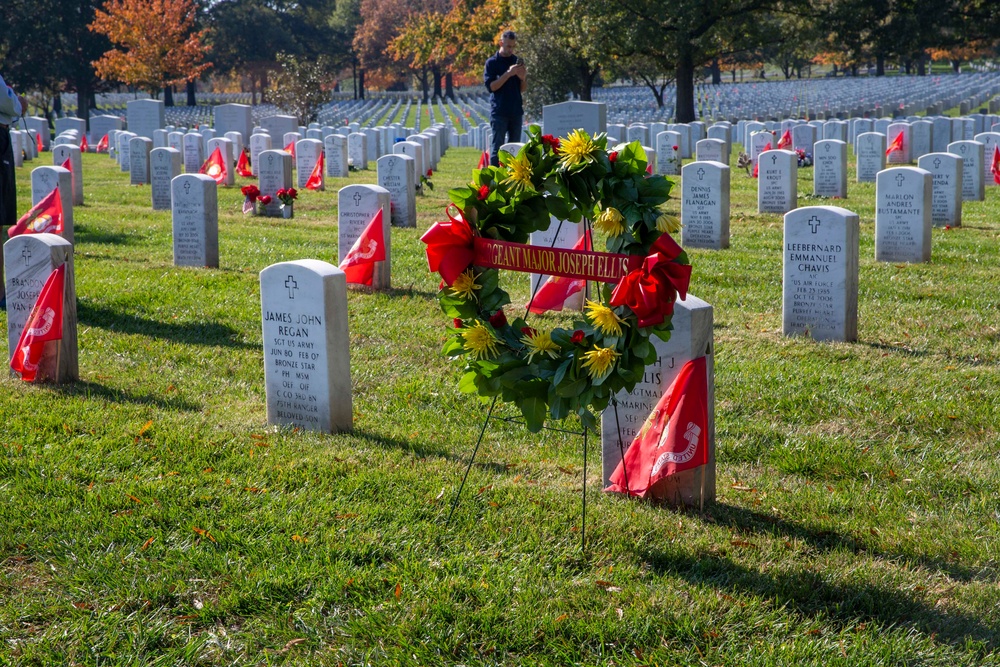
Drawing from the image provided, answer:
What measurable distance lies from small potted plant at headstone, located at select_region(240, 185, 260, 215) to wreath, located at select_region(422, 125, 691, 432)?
415 inches

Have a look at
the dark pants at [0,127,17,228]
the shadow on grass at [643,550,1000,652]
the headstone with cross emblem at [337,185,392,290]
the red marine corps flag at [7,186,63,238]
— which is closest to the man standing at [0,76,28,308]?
the dark pants at [0,127,17,228]

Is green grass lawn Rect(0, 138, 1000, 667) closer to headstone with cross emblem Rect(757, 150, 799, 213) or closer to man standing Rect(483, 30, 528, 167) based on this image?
headstone with cross emblem Rect(757, 150, 799, 213)

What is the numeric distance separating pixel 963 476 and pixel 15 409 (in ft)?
16.2

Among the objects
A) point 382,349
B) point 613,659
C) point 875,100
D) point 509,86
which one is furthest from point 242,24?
point 613,659

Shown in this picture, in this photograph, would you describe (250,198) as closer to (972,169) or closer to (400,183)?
(400,183)

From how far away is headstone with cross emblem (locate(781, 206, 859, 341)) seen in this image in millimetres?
7359

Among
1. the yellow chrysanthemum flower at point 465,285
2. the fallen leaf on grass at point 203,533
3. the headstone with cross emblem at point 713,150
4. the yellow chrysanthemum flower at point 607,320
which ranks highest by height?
the headstone with cross emblem at point 713,150

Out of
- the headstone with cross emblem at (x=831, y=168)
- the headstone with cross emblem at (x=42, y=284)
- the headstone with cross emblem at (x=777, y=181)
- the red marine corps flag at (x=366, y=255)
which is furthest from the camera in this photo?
the headstone with cross emblem at (x=831, y=168)

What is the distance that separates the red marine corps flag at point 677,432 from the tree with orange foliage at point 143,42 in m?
44.6

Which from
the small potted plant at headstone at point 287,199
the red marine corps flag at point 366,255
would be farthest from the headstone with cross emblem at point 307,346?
the small potted plant at headstone at point 287,199

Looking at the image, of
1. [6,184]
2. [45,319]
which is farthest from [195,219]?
[45,319]

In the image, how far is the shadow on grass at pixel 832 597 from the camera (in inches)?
137

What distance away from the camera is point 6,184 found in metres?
7.90

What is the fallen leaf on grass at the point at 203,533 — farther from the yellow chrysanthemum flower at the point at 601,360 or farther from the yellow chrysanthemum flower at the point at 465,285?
the yellow chrysanthemum flower at the point at 601,360
